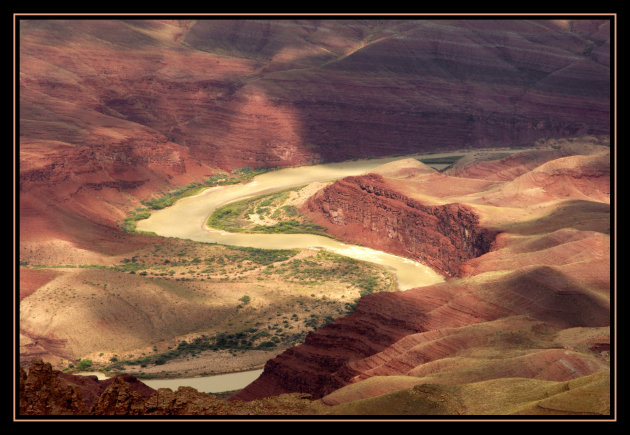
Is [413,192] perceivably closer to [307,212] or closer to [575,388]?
[307,212]

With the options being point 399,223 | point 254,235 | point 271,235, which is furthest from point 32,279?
point 399,223

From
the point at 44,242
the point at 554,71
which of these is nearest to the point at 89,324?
the point at 44,242

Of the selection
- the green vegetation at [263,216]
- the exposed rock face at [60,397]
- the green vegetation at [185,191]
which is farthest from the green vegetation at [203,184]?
the exposed rock face at [60,397]

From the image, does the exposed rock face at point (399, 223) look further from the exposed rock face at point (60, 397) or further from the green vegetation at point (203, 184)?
the exposed rock face at point (60, 397)

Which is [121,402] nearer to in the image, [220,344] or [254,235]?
[220,344]

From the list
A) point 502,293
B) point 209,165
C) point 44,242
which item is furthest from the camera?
point 209,165

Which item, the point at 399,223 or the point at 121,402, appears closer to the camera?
the point at 121,402
